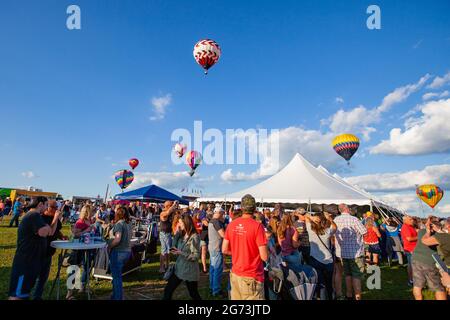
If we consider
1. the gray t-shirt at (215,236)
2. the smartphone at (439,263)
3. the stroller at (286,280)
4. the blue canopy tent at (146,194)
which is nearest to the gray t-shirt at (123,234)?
the gray t-shirt at (215,236)

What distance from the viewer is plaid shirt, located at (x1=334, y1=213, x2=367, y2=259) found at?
491 centimetres

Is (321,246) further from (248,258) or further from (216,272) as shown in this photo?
(248,258)

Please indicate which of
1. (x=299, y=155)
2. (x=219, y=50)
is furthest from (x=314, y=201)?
(x=219, y=50)

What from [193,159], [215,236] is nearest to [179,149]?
[193,159]

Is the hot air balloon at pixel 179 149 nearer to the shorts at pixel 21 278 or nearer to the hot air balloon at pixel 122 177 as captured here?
the hot air balloon at pixel 122 177

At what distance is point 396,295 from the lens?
19.3 ft

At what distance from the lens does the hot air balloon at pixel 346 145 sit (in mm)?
19359

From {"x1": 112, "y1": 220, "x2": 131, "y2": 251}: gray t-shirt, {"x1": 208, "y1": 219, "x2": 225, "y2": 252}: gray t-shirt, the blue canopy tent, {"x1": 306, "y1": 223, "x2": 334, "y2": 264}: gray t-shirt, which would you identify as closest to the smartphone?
{"x1": 306, "y1": 223, "x2": 334, "y2": 264}: gray t-shirt

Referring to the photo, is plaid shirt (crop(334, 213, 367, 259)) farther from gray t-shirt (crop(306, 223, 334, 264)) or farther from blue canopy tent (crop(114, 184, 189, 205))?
blue canopy tent (crop(114, 184, 189, 205))

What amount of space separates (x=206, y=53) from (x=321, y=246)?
1073 cm

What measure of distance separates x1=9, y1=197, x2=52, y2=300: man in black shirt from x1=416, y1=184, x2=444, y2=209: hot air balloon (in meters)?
26.1

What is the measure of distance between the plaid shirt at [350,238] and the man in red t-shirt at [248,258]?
2.78 meters
